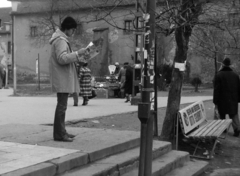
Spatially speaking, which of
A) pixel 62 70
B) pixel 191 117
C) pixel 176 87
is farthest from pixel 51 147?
pixel 176 87

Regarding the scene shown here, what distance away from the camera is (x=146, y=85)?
4.25 meters

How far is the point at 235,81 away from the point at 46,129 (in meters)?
4.83

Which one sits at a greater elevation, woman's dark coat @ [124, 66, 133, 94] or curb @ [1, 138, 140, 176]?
woman's dark coat @ [124, 66, 133, 94]

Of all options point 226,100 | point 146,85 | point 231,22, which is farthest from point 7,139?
point 231,22

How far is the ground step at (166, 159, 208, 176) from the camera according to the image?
6070 millimetres

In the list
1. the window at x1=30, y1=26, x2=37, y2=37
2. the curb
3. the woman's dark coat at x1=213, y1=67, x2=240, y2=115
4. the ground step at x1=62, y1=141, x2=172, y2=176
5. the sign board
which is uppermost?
the window at x1=30, y1=26, x2=37, y2=37

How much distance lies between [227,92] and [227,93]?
0.08 ft

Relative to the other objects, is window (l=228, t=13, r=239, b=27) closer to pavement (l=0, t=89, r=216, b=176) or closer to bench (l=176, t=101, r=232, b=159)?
bench (l=176, t=101, r=232, b=159)

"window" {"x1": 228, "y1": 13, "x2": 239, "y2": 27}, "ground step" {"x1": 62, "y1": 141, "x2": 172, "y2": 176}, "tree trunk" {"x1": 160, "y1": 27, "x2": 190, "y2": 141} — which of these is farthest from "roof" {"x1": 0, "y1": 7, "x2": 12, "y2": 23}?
"ground step" {"x1": 62, "y1": 141, "x2": 172, "y2": 176}

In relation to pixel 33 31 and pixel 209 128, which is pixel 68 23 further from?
pixel 33 31

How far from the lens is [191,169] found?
6402 mm

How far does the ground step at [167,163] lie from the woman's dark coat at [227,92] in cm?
294

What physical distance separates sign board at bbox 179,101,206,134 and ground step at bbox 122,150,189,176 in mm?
631

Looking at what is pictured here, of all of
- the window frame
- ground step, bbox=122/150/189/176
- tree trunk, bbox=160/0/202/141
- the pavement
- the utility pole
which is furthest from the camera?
the window frame
